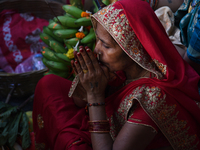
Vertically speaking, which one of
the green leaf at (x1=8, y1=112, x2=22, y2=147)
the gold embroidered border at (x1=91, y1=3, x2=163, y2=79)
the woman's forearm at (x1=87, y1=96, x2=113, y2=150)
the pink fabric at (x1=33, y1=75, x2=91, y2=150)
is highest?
the gold embroidered border at (x1=91, y1=3, x2=163, y2=79)

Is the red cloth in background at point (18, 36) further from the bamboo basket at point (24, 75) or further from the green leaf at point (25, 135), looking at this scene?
the green leaf at point (25, 135)

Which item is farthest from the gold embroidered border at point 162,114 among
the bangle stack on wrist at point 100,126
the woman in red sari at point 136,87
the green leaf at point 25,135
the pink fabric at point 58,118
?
the green leaf at point 25,135

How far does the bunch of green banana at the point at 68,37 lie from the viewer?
7.86ft

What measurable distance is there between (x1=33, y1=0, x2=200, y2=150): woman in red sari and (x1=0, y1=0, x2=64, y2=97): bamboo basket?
1.16 m

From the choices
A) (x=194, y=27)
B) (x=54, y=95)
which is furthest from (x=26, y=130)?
(x=194, y=27)

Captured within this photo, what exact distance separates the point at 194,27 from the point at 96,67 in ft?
3.81

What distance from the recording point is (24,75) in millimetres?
2617

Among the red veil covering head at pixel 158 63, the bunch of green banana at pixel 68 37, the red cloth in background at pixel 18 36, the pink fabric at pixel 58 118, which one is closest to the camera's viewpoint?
the red veil covering head at pixel 158 63

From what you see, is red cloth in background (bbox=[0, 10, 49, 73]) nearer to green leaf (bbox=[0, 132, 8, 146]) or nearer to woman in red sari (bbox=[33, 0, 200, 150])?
green leaf (bbox=[0, 132, 8, 146])

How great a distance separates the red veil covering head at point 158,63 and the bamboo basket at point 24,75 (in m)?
1.19

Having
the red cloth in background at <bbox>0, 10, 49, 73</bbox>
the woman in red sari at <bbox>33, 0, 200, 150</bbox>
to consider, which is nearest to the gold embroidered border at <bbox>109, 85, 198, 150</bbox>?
the woman in red sari at <bbox>33, 0, 200, 150</bbox>

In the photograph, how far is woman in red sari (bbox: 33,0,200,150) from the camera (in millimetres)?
1178

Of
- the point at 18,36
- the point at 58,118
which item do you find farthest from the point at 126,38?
the point at 18,36

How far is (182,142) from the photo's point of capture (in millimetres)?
1285
